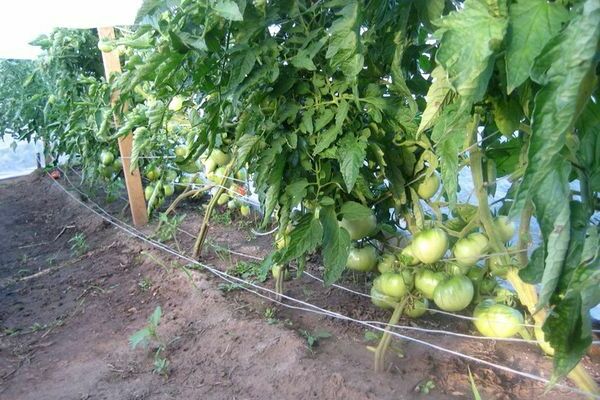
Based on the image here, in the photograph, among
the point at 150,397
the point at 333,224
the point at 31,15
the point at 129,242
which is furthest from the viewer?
the point at 129,242

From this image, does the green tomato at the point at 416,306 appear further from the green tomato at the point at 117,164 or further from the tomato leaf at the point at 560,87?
the green tomato at the point at 117,164

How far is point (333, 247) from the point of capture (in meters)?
1.36

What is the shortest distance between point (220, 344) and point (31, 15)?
1937 mm

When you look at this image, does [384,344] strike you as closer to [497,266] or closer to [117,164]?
[497,266]

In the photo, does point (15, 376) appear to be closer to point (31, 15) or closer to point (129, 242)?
point (129, 242)

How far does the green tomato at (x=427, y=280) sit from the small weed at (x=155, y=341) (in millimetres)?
894

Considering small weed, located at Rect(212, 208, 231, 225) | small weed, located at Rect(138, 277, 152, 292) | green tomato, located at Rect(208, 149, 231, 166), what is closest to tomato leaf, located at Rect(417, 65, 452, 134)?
green tomato, located at Rect(208, 149, 231, 166)

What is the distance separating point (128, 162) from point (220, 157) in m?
1.23

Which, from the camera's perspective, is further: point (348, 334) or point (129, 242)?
point (129, 242)

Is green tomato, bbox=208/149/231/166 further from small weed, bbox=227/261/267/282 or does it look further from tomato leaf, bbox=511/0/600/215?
tomato leaf, bbox=511/0/600/215

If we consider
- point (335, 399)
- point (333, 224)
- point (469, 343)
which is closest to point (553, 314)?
point (333, 224)

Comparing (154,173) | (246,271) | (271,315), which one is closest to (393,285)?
(271,315)

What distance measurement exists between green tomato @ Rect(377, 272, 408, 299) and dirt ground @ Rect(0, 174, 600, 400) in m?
0.30

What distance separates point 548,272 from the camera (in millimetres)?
634
